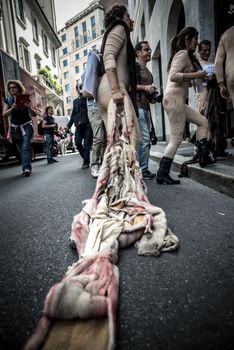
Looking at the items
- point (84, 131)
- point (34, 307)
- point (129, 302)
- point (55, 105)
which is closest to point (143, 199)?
point (129, 302)

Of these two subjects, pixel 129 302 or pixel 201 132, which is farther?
pixel 201 132

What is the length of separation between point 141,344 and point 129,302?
0.24 meters

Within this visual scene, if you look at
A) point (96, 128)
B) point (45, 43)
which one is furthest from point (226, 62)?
point (45, 43)

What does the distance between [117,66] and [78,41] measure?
55272mm

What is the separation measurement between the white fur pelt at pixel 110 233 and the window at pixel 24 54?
68.6 feet

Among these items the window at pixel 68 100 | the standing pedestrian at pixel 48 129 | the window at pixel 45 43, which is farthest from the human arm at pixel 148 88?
the window at pixel 68 100

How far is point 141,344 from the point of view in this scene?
35.8 inches

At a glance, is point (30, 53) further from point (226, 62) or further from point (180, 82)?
point (180, 82)

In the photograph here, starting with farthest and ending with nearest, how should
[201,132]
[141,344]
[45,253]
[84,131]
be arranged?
1. [84,131]
2. [201,132]
3. [45,253]
4. [141,344]

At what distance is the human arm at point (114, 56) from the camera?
247 cm

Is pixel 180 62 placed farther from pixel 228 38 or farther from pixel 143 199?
pixel 143 199

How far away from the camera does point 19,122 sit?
6.06 meters

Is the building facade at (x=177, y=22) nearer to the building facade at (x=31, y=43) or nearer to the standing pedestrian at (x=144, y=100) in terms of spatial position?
the standing pedestrian at (x=144, y=100)

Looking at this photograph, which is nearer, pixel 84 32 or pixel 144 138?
pixel 144 138
